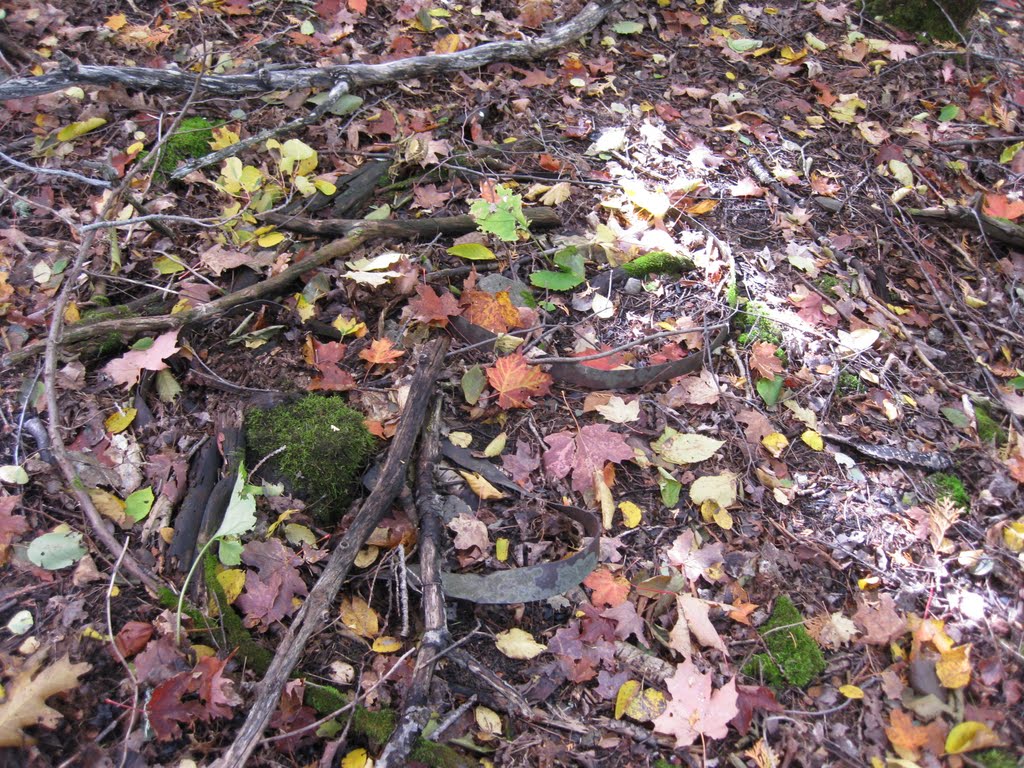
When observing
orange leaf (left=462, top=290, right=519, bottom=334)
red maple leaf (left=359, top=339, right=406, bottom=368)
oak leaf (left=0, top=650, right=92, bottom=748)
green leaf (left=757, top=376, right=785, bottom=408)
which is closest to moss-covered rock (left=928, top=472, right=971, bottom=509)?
green leaf (left=757, top=376, right=785, bottom=408)

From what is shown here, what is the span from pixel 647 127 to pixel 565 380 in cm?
191

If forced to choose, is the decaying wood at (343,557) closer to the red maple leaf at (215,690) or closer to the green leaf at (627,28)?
the red maple leaf at (215,690)

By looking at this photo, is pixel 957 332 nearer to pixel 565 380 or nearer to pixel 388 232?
pixel 565 380

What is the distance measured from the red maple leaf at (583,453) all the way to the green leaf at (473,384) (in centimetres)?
34

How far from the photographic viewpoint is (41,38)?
3.86m

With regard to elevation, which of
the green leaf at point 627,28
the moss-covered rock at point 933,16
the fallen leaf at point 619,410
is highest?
the moss-covered rock at point 933,16

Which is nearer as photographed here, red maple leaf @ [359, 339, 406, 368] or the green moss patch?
red maple leaf @ [359, 339, 406, 368]

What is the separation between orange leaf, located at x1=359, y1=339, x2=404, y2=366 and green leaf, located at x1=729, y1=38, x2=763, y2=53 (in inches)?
136

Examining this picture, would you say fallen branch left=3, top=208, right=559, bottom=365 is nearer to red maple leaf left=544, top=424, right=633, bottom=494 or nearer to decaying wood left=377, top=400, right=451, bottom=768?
decaying wood left=377, top=400, right=451, bottom=768

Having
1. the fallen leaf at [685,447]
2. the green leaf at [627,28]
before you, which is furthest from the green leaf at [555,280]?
the green leaf at [627,28]

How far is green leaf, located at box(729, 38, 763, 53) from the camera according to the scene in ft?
14.5

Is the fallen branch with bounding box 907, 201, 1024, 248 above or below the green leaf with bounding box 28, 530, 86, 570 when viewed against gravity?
above

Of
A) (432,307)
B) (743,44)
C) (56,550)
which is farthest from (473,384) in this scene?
(743,44)

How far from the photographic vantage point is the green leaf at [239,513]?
2095 mm
